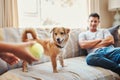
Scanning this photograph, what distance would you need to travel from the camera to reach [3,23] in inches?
89.0

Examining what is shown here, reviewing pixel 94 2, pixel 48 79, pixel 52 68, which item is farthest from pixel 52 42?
pixel 94 2

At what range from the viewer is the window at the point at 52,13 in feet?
8.87

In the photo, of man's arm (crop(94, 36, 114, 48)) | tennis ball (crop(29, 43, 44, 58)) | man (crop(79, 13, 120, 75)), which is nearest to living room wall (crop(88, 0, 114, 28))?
man (crop(79, 13, 120, 75))

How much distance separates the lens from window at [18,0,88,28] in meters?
2.70

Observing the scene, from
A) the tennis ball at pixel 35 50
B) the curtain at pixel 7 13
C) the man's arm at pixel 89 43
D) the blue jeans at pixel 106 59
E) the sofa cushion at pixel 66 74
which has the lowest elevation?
the sofa cushion at pixel 66 74

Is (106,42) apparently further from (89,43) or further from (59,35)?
(59,35)

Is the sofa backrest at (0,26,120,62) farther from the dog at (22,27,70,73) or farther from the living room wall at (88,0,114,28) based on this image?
the living room wall at (88,0,114,28)

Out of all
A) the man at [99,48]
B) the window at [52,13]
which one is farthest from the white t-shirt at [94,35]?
the window at [52,13]

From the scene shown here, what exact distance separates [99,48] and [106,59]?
36 cm

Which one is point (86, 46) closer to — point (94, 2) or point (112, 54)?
point (112, 54)

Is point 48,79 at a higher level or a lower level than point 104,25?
lower

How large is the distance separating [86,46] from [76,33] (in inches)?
11.1

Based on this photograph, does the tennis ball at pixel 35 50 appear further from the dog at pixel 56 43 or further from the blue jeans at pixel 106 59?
the blue jeans at pixel 106 59

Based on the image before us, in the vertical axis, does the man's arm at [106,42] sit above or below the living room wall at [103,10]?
below
